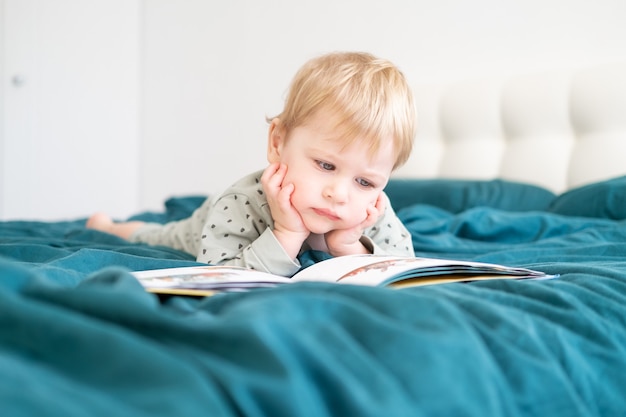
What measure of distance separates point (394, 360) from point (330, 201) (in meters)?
0.60

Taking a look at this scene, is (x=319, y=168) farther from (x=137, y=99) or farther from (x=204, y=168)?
(x=137, y=99)

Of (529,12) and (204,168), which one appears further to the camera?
(204,168)

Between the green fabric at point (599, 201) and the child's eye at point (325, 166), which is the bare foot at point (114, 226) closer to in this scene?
the child's eye at point (325, 166)

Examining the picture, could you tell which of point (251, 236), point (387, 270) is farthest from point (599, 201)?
point (387, 270)

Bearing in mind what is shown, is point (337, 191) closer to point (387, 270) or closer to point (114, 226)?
point (387, 270)

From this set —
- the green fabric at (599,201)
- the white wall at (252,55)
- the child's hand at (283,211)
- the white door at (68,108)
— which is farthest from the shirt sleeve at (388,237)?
the white door at (68,108)

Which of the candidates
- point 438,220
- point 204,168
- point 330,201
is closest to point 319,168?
Answer: point 330,201

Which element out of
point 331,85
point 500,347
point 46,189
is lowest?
point 46,189

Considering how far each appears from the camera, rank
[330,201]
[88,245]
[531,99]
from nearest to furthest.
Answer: [330,201] < [88,245] < [531,99]

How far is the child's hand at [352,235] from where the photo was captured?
1.30 meters

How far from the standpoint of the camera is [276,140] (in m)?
1.34

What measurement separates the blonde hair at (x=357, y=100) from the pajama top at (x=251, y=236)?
17 centimetres

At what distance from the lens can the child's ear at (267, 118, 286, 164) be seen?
1.33 metres

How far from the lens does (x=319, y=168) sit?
4.02 feet
